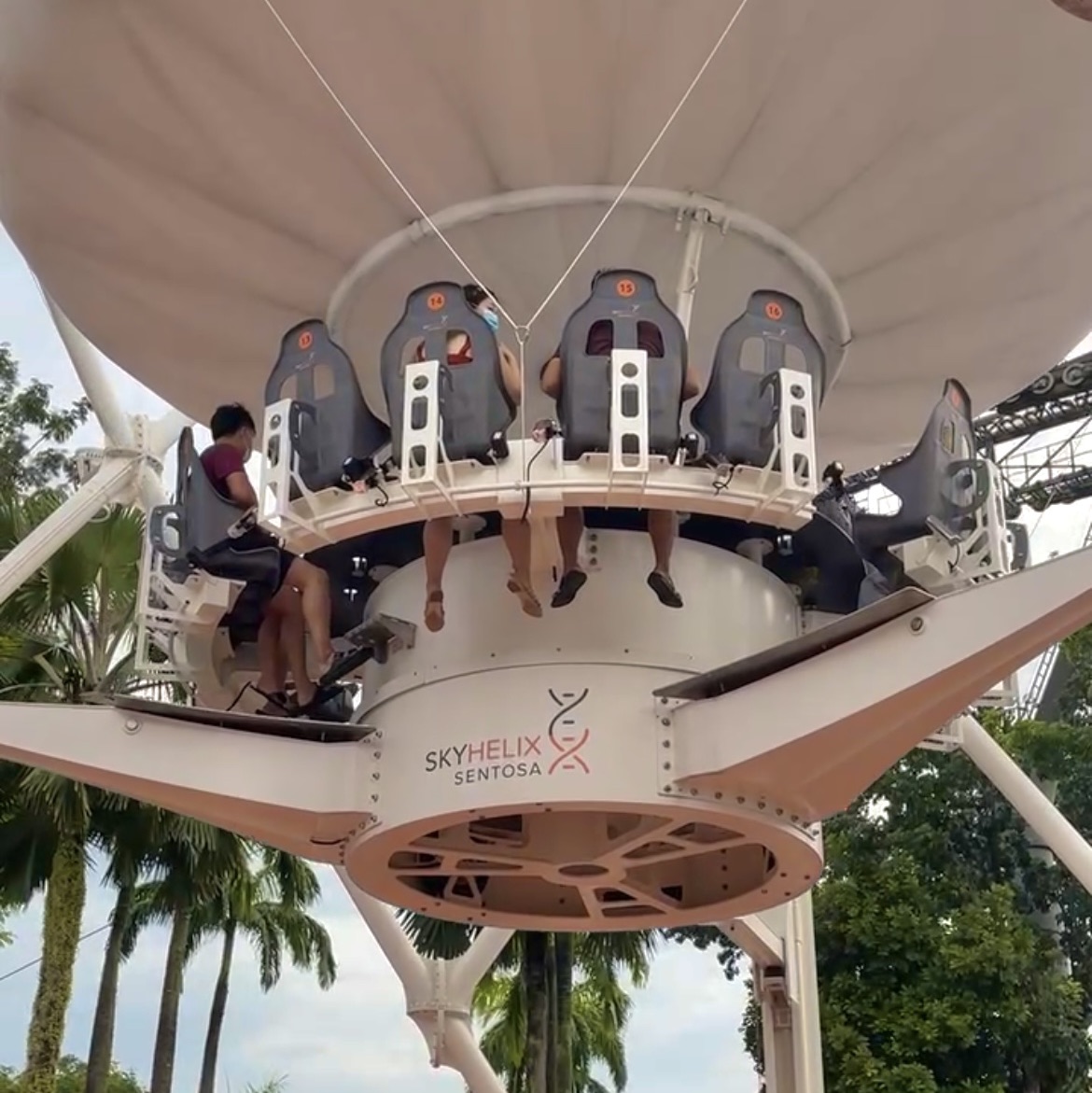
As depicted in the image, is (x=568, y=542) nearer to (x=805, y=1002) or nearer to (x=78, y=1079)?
(x=805, y=1002)

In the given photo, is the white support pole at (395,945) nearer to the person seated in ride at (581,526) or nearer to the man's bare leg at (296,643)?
the man's bare leg at (296,643)

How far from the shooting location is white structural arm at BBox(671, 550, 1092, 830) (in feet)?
27.1

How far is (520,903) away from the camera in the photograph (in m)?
11.2

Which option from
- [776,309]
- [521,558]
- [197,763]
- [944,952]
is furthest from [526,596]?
[944,952]

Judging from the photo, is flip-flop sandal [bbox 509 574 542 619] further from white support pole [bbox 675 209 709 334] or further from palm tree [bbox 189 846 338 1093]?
palm tree [bbox 189 846 338 1093]

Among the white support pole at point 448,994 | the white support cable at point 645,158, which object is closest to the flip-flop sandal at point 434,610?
the white support cable at point 645,158

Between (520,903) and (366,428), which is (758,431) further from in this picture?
(520,903)

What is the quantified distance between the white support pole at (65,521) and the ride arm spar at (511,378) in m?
5.66

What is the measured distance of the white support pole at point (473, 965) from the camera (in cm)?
1708

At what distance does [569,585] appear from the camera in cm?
910

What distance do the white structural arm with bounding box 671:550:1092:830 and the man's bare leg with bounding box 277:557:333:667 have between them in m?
2.48

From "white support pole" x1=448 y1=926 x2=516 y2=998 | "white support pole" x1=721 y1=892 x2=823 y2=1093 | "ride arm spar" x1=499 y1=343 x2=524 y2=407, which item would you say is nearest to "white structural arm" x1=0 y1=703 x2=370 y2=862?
"ride arm spar" x1=499 y1=343 x2=524 y2=407

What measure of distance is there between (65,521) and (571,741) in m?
6.10

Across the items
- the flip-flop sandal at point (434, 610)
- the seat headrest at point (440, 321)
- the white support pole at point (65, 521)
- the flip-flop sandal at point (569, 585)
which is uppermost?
the white support pole at point (65, 521)
